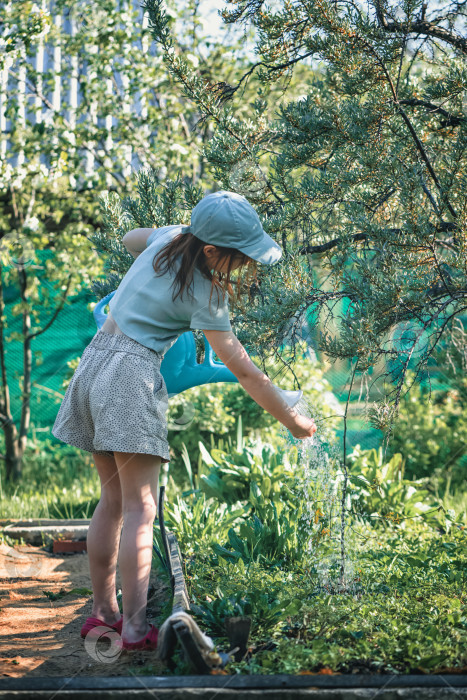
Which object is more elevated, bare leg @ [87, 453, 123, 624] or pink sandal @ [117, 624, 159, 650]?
bare leg @ [87, 453, 123, 624]

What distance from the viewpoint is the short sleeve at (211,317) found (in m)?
2.06

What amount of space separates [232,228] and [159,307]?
0.35 metres

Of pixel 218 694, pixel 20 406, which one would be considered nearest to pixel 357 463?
pixel 218 694

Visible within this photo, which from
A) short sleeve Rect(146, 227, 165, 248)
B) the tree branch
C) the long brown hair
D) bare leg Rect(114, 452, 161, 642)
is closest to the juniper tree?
the tree branch

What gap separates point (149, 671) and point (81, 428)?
0.79 metres

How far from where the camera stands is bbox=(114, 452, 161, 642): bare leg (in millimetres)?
2123

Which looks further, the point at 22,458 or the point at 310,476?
the point at 22,458

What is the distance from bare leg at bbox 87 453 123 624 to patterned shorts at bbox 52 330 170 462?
0.39 ft

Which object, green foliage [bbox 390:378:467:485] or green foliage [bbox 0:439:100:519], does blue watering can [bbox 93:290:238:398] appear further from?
green foliage [bbox 390:378:467:485]

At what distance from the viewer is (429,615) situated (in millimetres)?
2275

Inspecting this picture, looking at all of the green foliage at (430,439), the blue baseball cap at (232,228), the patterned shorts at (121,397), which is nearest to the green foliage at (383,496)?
the green foliage at (430,439)

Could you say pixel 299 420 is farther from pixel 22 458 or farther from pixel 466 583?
pixel 22 458

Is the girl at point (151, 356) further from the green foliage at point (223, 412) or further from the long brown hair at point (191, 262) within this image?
the green foliage at point (223, 412)

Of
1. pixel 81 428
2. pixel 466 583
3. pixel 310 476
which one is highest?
pixel 81 428
